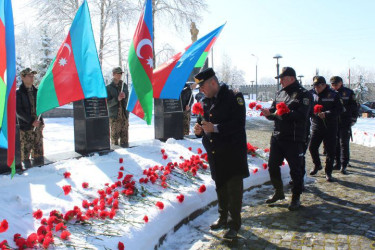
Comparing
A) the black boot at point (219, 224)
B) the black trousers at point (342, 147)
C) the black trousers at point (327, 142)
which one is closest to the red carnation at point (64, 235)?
the black boot at point (219, 224)

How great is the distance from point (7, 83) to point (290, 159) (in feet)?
11.8

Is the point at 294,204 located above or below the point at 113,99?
below

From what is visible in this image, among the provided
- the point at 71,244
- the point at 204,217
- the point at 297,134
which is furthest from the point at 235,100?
the point at 71,244

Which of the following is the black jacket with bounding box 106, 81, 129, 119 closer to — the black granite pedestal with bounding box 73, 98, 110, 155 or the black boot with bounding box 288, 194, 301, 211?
the black granite pedestal with bounding box 73, 98, 110, 155

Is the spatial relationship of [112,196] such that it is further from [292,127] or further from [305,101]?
[305,101]

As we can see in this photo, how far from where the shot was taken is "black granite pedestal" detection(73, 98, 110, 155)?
632 centimetres

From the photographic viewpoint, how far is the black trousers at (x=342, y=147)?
675 centimetres

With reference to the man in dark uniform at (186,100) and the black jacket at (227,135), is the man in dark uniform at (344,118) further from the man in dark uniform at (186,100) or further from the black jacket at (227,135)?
the black jacket at (227,135)

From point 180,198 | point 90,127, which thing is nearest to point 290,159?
point 180,198

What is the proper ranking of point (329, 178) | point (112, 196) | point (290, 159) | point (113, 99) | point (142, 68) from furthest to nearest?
point (113, 99) → point (329, 178) → point (142, 68) → point (290, 159) → point (112, 196)

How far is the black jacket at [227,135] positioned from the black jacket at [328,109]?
108 inches

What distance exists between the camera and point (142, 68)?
5.79 metres

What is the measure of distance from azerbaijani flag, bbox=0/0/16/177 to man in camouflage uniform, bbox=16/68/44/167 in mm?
2103

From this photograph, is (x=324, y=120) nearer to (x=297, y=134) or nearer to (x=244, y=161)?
(x=297, y=134)
